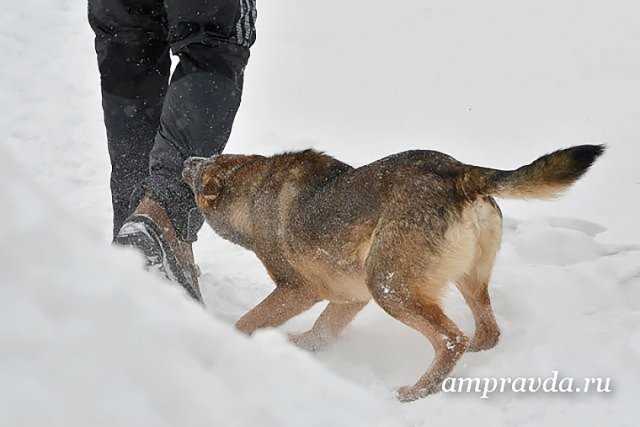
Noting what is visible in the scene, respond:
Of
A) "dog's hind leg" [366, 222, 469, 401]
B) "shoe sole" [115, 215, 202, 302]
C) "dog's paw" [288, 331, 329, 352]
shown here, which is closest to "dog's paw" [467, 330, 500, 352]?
"dog's hind leg" [366, 222, 469, 401]

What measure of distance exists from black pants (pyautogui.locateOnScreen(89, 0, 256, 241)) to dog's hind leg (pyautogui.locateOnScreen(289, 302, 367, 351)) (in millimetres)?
768

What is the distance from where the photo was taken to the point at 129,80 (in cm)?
421

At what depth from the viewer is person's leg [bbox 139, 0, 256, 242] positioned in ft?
12.1

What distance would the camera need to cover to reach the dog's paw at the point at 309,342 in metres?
3.78

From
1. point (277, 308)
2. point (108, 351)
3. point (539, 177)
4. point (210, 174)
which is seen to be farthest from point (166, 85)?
point (108, 351)

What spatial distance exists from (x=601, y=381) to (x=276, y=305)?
1.54 meters

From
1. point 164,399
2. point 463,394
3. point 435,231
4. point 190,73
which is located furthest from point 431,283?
point 164,399

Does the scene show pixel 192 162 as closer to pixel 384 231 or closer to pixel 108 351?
pixel 384 231

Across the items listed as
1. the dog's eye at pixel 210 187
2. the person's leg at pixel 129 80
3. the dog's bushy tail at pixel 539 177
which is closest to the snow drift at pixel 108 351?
the dog's bushy tail at pixel 539 177

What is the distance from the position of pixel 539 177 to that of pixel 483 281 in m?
0.57

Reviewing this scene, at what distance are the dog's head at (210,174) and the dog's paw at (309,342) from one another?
82 centimetres

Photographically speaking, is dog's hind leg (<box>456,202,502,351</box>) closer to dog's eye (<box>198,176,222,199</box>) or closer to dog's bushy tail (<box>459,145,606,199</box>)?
dog's bushy tail (<box>459,145,606,199</box>)

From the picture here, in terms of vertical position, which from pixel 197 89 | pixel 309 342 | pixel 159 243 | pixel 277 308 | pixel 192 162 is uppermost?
pixel 197 89

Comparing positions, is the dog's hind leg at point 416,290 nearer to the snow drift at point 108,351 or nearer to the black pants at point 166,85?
the black pants at point 166,85
